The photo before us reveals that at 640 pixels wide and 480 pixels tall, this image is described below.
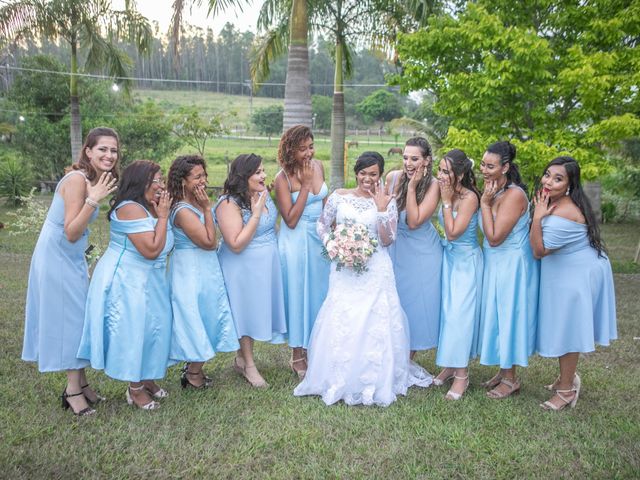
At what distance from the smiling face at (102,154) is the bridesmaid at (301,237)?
1.47 metres

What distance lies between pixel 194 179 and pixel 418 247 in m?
2.06

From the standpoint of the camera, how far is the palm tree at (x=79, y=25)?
16000 millimetres

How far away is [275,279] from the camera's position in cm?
543

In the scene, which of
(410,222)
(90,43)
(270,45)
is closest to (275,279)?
(410,222)

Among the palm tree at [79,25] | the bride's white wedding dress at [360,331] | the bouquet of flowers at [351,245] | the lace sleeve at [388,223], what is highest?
the palm tree at [79,25]

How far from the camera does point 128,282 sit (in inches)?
179

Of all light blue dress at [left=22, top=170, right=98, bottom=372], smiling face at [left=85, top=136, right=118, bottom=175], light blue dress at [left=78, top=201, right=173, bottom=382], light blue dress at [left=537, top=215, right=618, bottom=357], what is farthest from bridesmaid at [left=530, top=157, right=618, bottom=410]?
light blue dress at [left=22, top=170, right=98, bottom=372]

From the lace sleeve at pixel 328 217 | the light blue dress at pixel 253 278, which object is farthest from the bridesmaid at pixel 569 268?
the light blue dress at pixel 253 278

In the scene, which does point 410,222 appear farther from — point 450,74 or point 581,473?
point 450,74

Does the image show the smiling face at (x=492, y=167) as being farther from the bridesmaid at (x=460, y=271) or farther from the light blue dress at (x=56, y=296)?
the light blue dress at (x=56, y=296)

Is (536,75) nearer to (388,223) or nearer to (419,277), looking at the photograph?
(419,277)

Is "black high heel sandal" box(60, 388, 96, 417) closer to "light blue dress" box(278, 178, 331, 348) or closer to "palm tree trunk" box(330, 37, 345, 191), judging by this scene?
"light blue dress" box(278, 178, 331, 348)

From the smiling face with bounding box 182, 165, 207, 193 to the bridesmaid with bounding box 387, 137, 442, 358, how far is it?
1.58 m

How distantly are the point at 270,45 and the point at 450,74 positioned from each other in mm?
7411
